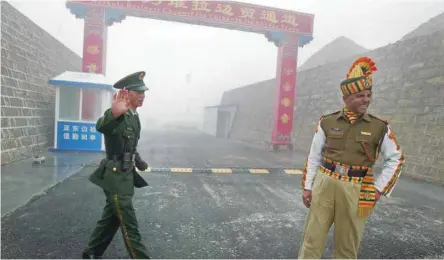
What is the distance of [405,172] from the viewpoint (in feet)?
25.0

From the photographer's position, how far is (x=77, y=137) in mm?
8766

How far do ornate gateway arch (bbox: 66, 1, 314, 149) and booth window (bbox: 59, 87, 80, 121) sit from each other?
0.76 metres

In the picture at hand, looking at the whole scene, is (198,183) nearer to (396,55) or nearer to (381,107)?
(381,107)

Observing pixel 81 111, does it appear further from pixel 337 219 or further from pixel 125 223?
pixel 337 219

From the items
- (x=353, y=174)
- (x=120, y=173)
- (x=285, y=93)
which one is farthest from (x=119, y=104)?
(x=285, y=93)

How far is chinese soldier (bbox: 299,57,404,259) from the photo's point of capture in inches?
78.7

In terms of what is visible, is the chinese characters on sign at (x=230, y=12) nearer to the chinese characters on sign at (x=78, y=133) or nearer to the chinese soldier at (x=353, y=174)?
the chinese characters on sign at (x=78, y=133)

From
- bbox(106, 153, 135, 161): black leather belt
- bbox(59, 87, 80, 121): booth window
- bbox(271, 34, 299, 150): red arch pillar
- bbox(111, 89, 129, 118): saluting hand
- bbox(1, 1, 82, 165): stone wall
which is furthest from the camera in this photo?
bbox(271, 34, 299, 150): red arch pillar

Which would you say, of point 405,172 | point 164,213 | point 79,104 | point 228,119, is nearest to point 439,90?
point 405,172

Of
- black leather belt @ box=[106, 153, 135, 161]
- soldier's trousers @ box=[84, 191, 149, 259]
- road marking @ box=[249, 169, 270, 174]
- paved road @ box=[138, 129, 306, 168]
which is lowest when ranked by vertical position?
paved road @ box=[138, 129, 306, 168]

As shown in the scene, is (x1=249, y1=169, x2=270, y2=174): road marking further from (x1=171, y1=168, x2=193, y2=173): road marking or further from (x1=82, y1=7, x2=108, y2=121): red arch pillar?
(x1=82, y1=7, x2=108, y2=121): red arch pillar

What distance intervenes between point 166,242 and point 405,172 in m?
7.39

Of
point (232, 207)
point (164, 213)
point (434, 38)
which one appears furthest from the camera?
point (434, 38)

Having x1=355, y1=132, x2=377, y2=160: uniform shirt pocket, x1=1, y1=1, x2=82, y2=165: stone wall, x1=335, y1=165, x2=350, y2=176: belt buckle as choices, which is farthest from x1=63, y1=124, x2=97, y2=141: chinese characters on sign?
x1=355, y1=132, x2=377, y2=160: uniform shirt pocket
